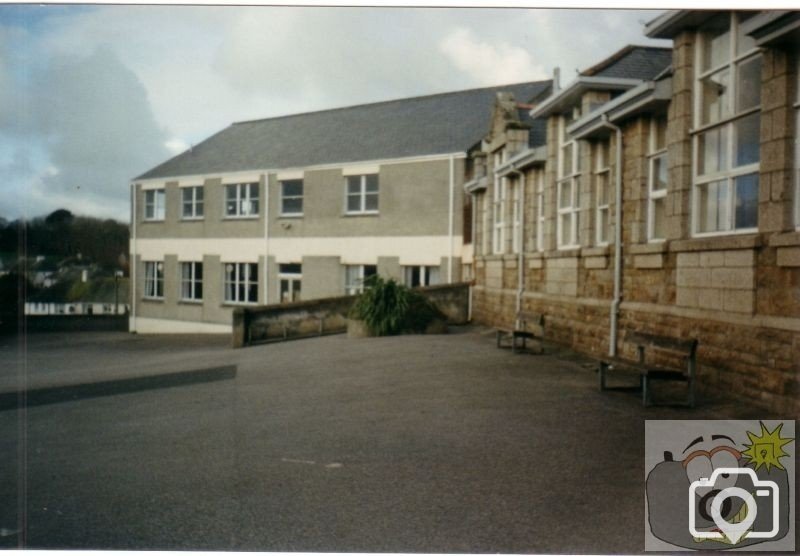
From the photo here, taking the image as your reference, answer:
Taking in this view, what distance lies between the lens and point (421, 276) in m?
16.7

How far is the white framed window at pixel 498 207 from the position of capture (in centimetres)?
1631

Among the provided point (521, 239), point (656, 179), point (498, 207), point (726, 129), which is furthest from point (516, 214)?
point (726, 129)

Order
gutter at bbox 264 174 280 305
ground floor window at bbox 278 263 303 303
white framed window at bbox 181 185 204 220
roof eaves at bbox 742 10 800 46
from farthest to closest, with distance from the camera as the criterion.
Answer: ground floor window at bbox 278 263 303 303 < gutter at bbox 264 174 280 305 < white framed window at bbox 181 185 204 220 < roof eaves at bbox 742 10 800 46

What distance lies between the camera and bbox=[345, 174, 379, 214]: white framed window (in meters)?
10.1

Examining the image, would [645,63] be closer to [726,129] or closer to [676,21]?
[676,21]

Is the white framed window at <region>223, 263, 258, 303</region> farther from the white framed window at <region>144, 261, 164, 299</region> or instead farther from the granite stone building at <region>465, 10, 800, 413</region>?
the granite stone building at <region>465, 10, 800, 413</region>

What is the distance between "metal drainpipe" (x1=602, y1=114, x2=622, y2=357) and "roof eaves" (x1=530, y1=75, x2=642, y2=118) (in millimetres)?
482

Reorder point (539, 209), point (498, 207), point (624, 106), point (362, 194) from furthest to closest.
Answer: point (498, 207) → point (539, 209) → point (362, 194) → point (624, 106)

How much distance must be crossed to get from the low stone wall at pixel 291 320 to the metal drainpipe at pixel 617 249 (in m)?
4.31

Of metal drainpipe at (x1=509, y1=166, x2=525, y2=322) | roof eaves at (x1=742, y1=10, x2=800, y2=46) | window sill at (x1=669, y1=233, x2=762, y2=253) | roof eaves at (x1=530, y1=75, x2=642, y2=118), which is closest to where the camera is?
roof eaves at (x1=742, y1=10, x2=800, y2=46)

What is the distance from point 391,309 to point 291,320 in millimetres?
4212

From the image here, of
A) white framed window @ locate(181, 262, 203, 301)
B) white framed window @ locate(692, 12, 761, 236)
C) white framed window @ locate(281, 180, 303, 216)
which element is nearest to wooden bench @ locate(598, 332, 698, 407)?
white framed window @ locate(692, 12, 761, 236)

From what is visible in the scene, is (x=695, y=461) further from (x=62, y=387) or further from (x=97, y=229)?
(x=62, y=387)

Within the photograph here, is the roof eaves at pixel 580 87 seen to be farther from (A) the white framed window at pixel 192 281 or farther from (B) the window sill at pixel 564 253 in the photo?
(A) the white framed window at pixel 192 281
